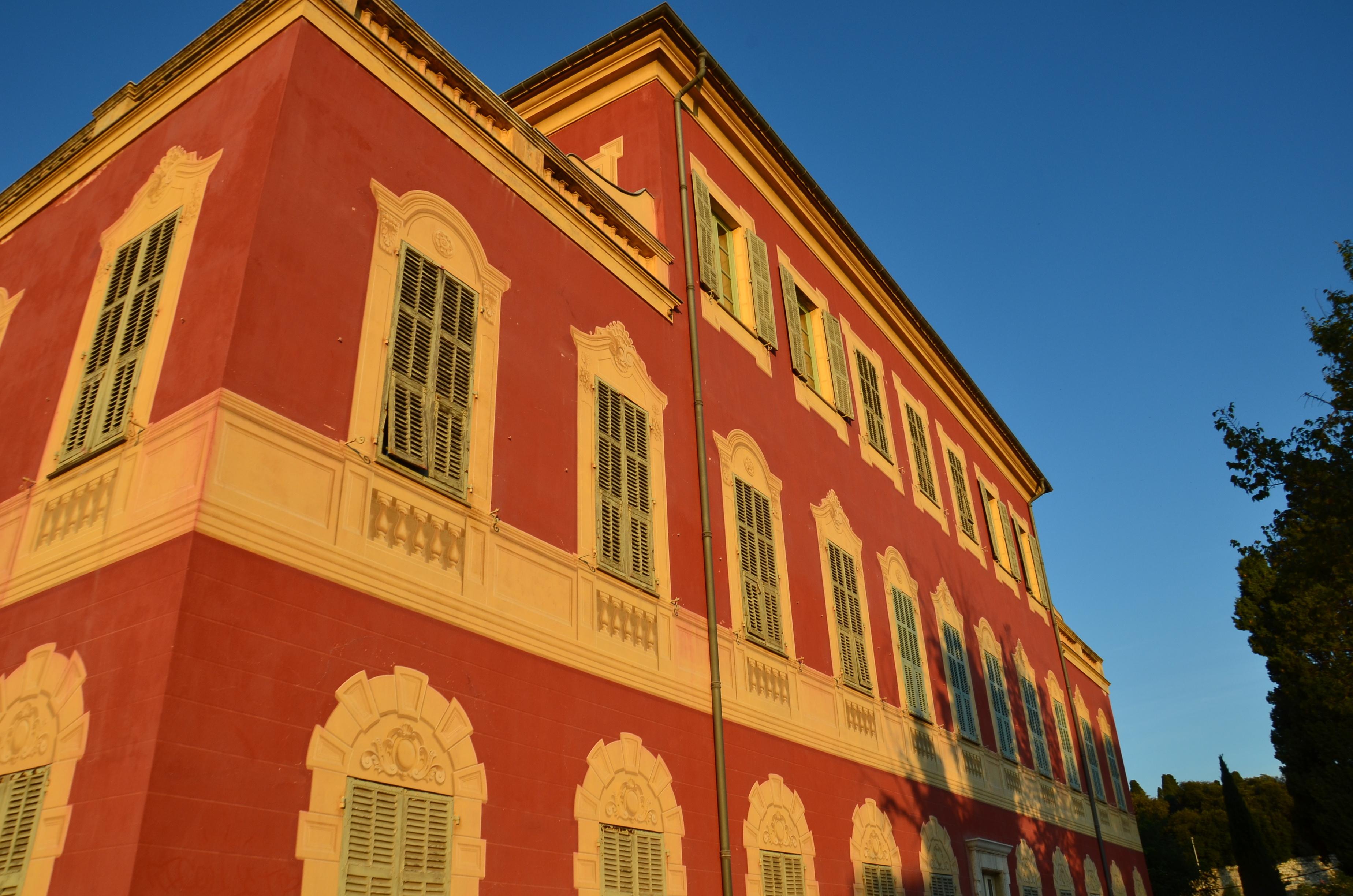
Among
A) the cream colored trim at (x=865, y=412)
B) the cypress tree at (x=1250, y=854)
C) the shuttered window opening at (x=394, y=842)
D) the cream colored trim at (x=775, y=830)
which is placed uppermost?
the cream colored trim at (x=865, y=412)

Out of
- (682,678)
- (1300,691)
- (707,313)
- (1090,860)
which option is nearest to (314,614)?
(682,678)

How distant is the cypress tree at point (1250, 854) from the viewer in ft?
131

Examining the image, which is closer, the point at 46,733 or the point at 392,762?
the point at 46,733

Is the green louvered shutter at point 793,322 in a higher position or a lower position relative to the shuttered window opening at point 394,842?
higher

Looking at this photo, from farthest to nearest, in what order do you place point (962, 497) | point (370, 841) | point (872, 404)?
1. point (962, 497)
2. point (872, 404)
3. point (370, 841)

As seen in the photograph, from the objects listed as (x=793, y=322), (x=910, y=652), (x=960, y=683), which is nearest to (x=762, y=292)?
(x=793, y=322)

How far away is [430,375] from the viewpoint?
26.4 feet

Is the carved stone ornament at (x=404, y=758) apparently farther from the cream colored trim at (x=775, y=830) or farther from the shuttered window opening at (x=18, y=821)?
the cream colored trim at (x=775, y=830)

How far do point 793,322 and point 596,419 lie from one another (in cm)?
644

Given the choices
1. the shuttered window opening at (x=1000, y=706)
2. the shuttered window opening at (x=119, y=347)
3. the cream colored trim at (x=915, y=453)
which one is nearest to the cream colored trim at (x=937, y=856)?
the shuttered window opening at (x=1000, y=706)

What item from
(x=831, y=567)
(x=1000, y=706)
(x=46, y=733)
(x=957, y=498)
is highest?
(x=957, y=498)

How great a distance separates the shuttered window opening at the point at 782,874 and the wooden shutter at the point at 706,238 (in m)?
6.90

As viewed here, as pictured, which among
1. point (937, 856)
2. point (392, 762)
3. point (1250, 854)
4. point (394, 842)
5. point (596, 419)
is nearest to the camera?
point (394, 842)

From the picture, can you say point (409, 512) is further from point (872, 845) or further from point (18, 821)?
point (872, 845)
